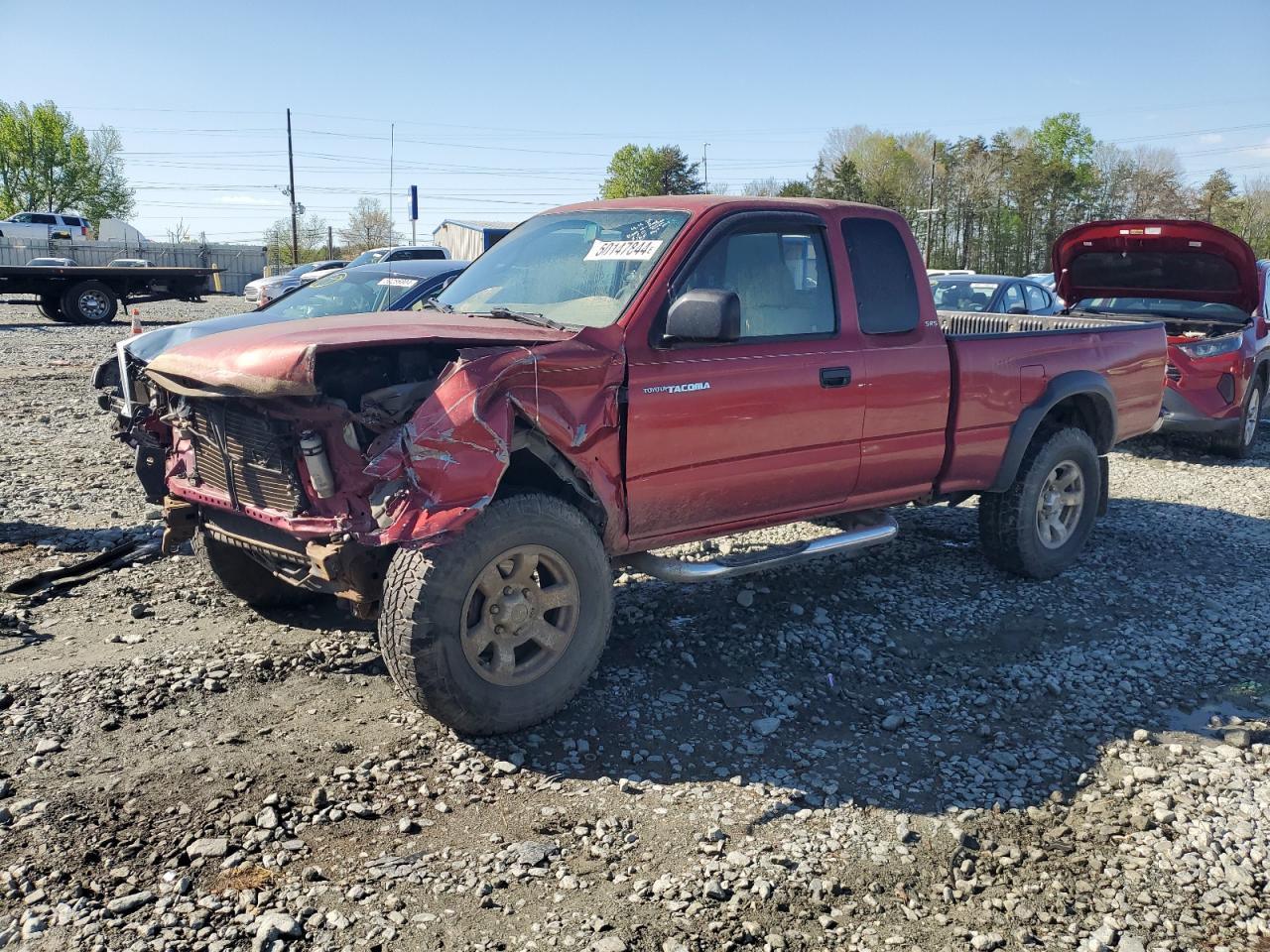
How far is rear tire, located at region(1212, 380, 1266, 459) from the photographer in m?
10.0

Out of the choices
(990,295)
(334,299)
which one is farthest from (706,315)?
(990,295)

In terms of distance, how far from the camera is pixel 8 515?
690 centimetres

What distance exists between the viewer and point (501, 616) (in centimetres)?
396

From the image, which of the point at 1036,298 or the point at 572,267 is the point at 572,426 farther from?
the point at 1036,298

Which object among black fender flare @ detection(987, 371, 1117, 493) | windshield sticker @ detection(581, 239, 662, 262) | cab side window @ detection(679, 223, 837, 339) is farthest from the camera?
black fender flare @ detection(987, 371, 1117, 493)

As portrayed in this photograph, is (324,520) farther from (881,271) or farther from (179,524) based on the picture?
(881,271)

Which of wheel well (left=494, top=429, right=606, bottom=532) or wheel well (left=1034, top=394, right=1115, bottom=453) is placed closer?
wheel well (left=494, top=429, right=606, bottom=532)

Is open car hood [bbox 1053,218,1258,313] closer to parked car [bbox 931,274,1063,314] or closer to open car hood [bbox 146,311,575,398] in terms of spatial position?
parked car [bbox 931,274,1063,314]

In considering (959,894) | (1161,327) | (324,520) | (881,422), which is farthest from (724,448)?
(1161,327)

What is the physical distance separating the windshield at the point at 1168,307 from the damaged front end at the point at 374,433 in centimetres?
832

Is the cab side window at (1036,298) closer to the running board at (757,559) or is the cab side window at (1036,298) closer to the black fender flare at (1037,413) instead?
the black fender flare at (1037,413)

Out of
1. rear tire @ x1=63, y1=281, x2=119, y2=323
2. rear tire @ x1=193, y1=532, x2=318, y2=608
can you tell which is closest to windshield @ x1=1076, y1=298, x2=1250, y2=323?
rear tire @ x1=193, y1=532, x2=318, y2=608

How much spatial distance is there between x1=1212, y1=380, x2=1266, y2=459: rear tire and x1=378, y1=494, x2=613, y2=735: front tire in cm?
844

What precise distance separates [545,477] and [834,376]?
1.58 metres
